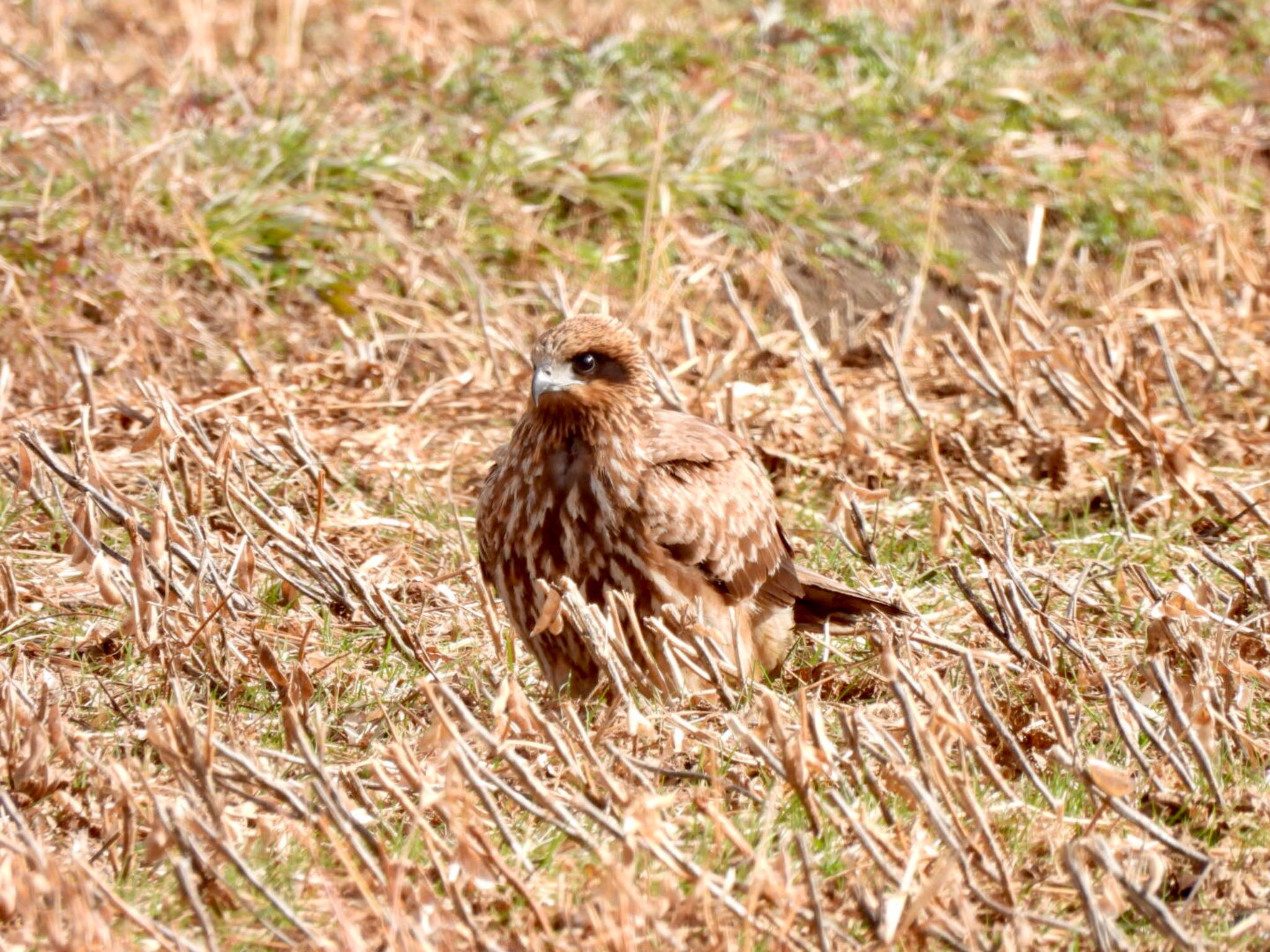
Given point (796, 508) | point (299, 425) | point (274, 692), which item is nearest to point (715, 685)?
point (274, 692)

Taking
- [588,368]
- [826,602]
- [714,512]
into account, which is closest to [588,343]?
[588,368]

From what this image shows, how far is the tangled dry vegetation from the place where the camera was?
125 inches

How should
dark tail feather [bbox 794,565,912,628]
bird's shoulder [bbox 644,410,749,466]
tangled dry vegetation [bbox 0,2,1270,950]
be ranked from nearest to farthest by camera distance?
tangled dry vegetation [bbox 0,2,1270,950] < bird's shoulder [bbox 644,410,749,466] < dark tail feather [bbox 794,565,912,628]

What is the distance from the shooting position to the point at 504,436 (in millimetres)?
6535

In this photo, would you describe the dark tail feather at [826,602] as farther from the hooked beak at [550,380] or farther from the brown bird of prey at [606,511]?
the hooked beak at [550,380]

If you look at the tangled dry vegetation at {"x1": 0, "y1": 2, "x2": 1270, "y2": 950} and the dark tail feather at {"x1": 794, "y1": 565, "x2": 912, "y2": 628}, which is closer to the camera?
the tangled dry vegetation at {"x1": 0, "y1": 2, "x2": 1270, "y2": 950}

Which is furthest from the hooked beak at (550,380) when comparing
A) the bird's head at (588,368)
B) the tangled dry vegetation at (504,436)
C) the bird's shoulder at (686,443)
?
the tangled dry vegetation at (504,436)

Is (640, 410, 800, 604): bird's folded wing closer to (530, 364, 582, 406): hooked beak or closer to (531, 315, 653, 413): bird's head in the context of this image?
(531, 315, 653, 413): bird's head

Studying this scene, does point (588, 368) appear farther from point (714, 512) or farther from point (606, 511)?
point (714, 512)

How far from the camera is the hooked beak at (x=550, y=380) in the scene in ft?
14.8

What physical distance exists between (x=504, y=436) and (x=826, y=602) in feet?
6.33

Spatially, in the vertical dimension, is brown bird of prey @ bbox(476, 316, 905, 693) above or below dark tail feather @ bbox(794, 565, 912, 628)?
above

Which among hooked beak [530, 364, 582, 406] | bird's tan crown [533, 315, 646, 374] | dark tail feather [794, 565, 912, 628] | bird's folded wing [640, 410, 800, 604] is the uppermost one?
bird's tan crown [533, 315, 646, 374]

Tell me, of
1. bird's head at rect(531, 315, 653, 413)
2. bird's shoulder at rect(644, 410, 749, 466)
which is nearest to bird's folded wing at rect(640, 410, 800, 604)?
bird's shoulder at rect(644, 410, 749, 466)
